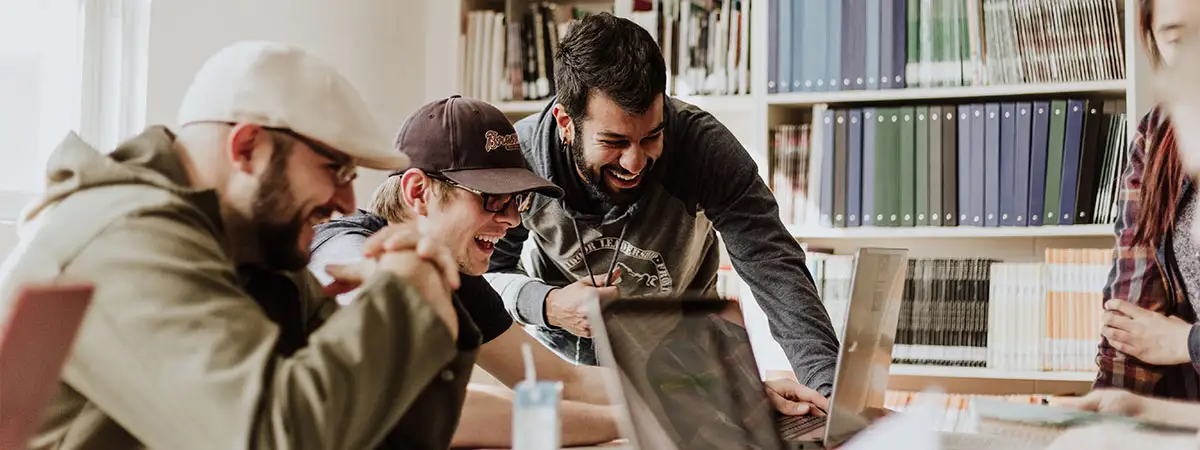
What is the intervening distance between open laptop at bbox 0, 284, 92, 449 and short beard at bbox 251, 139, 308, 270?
16cm

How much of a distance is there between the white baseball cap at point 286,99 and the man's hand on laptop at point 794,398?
0.79 metres

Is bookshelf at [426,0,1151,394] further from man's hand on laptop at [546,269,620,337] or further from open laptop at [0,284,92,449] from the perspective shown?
open laptop at [0,284,92,449]

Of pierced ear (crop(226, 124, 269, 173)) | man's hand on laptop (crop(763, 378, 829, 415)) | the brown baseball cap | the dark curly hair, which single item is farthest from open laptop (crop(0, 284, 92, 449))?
the dark curly hair

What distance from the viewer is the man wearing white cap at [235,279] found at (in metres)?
0.69

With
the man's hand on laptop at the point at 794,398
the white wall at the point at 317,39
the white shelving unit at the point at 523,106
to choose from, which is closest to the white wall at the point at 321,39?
the white wall at the point at 317,39

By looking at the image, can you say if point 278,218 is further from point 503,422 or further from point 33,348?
point 503,422

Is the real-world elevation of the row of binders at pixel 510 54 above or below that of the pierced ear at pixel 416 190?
above

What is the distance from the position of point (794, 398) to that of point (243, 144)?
97 centimetres

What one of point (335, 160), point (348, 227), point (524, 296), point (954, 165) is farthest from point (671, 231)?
point (335, 160)

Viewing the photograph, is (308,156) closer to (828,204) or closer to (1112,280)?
(1112,280)

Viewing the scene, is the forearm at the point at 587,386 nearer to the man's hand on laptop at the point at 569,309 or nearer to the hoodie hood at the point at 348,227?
the man's hand on laptop at the point at 569,309

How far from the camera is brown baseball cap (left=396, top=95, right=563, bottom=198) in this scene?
4.46 feet

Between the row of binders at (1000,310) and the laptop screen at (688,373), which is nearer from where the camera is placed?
the laptop screen at (688,373)

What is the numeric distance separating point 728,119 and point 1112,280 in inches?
53.9
